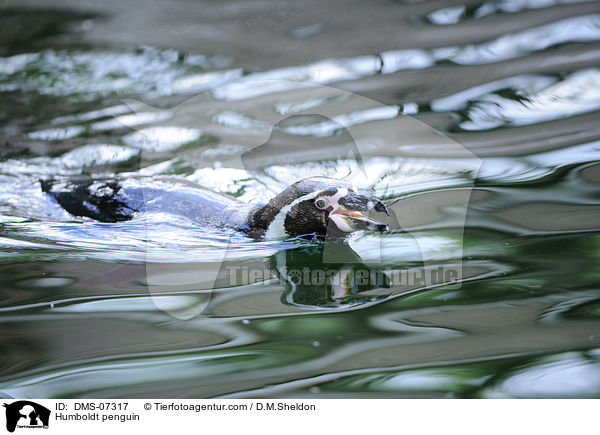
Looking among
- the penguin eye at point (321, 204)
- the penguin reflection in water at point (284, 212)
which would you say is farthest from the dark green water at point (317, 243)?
the penguin eye at point (321, 204)

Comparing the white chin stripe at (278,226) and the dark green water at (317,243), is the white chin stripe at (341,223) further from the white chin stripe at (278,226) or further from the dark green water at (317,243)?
the white chin stripe at (278,226)

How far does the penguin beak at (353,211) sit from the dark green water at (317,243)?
0.14 meters

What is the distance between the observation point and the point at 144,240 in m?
3.32

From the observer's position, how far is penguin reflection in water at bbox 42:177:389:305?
2700 mm

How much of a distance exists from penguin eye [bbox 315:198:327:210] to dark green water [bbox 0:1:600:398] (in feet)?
0.70

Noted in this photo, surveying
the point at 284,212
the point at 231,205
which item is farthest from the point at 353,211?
the point at 231,205

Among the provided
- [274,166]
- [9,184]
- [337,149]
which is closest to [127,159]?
[9,184]

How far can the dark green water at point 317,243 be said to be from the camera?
198 centimetres

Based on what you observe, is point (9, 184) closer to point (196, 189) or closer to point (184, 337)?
point (196, 189)
